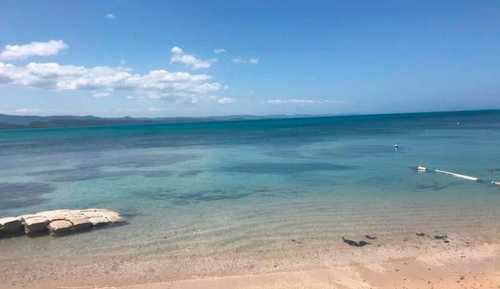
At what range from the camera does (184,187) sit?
26859 millimetres

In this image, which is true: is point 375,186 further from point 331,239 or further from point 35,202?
point 35,202

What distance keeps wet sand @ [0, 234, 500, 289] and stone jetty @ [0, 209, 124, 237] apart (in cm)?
285

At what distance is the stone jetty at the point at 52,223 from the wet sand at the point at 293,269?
2.85m

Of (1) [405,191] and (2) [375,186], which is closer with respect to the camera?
(1) [405,191]

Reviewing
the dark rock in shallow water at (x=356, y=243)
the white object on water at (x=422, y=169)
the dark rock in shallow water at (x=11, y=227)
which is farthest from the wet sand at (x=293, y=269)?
the white object on water at (x=422, y=169)

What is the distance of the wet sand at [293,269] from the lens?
1131 centimetres

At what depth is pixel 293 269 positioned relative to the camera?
1232 centimetres

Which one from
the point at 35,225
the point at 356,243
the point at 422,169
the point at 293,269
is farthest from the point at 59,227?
the point at 422,169

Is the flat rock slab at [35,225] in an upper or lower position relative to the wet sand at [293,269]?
upper

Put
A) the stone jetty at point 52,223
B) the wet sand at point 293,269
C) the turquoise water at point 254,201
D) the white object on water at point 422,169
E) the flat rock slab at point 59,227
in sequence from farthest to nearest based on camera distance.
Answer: the white object on water at point 422,169
the stone jetty at point 52,223
the flat rock slab at point 59,227
the turquoise water at point 254,201
the wet sand at point 293,269

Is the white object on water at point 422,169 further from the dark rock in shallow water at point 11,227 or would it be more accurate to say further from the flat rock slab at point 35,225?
the dark rock in shallow water at point 11,227

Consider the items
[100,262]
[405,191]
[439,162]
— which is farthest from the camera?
[439,162]

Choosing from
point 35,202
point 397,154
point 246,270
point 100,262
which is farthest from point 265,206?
point 397,154

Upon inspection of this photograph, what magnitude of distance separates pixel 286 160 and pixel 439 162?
1477 centimetres
